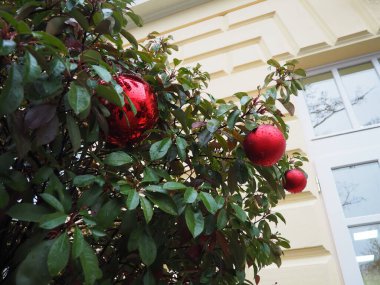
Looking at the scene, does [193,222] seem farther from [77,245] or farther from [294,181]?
[294,181]

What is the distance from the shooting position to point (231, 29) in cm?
262

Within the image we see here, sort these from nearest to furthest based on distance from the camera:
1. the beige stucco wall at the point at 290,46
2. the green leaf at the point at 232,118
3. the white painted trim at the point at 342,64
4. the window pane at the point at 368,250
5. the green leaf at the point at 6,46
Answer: the green leaf at the point at 6,46 → the green leaf at the point at 232,118 → the window pane at the point at 368,250 → the beige stucco wall at the point at 290,46 → the white painted trim at the point at 342,64

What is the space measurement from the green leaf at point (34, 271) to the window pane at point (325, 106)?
6.47ft

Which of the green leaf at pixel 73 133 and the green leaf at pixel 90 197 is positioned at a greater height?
the green leaf at pixel 73 133

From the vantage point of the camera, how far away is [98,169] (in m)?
0.69

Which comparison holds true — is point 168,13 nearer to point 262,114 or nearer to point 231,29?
point 231,29

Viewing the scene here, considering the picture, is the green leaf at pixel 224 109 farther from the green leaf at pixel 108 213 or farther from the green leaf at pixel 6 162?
the green leaf at pixel 6 162

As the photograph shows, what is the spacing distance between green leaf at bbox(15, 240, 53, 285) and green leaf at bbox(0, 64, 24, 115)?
0.68 feet

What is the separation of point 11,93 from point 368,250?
1809 mm

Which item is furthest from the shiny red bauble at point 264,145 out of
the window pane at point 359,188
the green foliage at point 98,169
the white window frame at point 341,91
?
the white window frame at point 341,91

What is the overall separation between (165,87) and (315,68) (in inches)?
71.9

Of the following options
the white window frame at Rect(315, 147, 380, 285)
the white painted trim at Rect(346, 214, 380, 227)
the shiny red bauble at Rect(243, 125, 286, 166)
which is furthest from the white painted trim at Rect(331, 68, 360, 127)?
the shiny red bauble at Rect(243, 125, 286, 166)

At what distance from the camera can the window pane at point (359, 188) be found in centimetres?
172

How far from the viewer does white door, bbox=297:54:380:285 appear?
1.63 m
